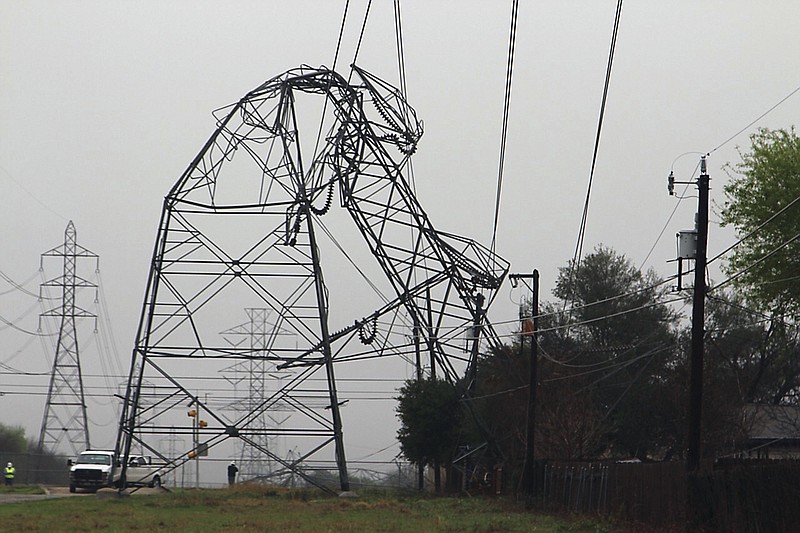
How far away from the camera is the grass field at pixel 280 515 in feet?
86.6

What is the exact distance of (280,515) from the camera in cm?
3189

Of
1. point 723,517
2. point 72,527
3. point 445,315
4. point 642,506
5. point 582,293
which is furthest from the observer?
point 582,293

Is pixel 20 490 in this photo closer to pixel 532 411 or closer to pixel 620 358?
pixel 532 411

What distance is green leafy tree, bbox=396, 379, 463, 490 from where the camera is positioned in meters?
51.7

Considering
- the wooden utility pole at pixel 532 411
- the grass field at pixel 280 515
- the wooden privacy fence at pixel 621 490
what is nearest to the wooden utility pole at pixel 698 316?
the wooden privacy fence at pixel 621 490

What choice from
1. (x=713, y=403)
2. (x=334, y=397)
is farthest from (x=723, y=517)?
(x=713, y=403)

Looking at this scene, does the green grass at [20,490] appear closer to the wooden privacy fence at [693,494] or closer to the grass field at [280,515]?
the grass field at [280,515]

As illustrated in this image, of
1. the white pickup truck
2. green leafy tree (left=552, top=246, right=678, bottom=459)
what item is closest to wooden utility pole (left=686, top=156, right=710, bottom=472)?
green leafy tree (left=552, top=246, right=678, bottom=459)

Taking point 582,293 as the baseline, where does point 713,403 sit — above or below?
below

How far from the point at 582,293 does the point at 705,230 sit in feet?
125

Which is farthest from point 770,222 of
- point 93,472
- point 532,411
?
point 93,472

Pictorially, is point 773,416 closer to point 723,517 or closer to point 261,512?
point 261,512

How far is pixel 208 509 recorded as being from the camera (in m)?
35.3

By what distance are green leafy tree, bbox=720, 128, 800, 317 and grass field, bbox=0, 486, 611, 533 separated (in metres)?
13.7
